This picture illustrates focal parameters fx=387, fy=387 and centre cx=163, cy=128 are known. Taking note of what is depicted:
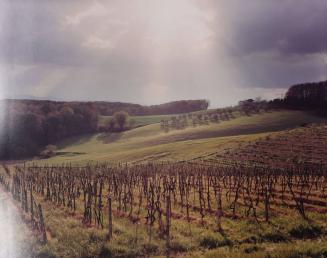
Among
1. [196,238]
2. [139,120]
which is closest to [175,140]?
[139,120]

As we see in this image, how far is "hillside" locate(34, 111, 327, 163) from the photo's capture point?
66500mm

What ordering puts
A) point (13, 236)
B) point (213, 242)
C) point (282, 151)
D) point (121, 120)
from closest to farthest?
point (213, 242), point (13, 236), point (282, 151), point (121, 120)

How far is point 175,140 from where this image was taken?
8625 cm

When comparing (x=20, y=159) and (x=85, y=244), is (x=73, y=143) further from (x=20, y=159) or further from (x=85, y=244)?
(x=85, y=244)

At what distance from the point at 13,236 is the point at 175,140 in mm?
69913

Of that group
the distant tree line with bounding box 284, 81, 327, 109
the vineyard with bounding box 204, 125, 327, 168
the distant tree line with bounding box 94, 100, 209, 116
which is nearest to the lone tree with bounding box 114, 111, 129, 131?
the distant tree line with bounding box 94, 100, 209, 116

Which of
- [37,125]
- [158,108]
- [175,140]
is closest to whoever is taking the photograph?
[175,140]

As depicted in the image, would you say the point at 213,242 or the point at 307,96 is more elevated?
the point at 307,96

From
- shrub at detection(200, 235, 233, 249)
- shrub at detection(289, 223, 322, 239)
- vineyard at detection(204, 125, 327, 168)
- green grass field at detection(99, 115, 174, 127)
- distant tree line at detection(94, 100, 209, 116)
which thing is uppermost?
distant tree line at detection(94, 100, 209, 116)

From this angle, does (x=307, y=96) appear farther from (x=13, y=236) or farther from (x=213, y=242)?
(x=13, y=236)

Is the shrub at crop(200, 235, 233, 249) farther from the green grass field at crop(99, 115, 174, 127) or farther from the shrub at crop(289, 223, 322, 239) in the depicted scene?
the green grass field at crop(99, 115, 174, 127)

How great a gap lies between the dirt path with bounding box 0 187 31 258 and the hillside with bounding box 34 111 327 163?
39.4 metres

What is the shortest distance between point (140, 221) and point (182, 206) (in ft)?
13.5

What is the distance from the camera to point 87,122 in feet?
411
